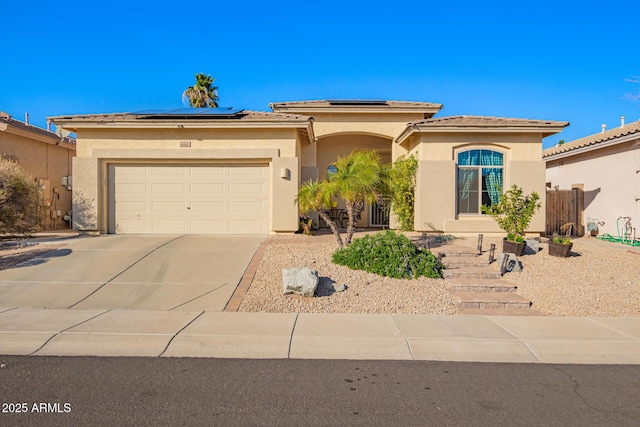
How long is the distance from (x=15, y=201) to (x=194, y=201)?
4919 millimetres

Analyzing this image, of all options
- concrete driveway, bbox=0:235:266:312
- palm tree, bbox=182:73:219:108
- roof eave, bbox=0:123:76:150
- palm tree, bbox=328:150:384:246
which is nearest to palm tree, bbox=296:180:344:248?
palm tree, bbox=328:150:384:246

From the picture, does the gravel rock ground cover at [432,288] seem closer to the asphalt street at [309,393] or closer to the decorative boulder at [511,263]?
the decorative boulder at [511,263]

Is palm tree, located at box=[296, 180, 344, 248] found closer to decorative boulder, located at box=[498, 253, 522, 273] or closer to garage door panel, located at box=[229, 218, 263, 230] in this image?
decorative boulder, located at box=[498, 253, 522, 273]

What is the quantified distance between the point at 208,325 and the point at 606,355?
5328 millimetres

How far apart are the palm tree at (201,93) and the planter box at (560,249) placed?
73.5 ft

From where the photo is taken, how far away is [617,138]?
577 inches

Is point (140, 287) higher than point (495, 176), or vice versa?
point (495, 176)

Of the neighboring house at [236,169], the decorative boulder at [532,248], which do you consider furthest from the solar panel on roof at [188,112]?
the decorative boulder at [532,248]

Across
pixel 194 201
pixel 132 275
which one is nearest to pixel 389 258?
pixel 132 275

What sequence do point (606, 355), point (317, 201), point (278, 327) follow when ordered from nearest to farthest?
point (606, 355) < point (278, 327) < point (317, 201)

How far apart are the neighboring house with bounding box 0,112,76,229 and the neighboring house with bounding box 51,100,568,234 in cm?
341

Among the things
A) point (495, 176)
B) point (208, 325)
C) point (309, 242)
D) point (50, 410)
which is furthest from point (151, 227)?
point (495, 176)

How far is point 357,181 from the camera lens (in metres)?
9.34

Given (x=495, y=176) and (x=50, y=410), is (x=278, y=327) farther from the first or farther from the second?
(x=495, y=176)
